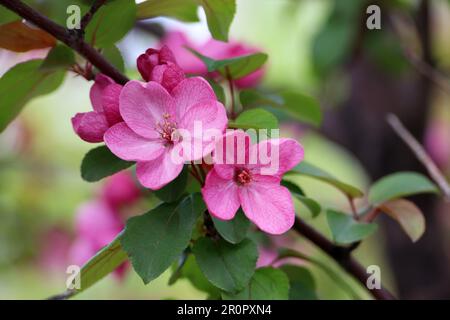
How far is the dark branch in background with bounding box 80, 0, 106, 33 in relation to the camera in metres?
0.48

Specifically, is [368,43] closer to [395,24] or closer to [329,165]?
[395,24]

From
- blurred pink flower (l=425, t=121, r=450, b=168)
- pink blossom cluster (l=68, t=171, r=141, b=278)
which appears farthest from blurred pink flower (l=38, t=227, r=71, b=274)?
blurred pink flower (l=425, t=121, r=450, b=168)

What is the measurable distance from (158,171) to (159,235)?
0.06m

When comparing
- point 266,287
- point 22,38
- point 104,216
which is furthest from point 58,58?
point 104,216

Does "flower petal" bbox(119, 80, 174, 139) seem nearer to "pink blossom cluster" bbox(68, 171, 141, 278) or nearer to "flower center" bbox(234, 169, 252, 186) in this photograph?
"flower center" bbox(234, 169, 252, 186)

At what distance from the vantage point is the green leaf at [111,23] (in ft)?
1.71

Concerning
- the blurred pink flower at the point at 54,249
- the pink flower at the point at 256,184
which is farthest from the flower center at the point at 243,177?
the blurred pink flower at the point at 54,249

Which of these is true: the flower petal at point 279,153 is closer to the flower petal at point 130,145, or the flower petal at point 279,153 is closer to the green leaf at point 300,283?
the flower petal at point 130,145

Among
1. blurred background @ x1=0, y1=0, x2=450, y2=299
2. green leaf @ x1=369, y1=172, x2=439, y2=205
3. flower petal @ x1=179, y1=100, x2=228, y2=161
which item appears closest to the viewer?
flower petal @ x1=179, y1=100, x2=228, y2=161

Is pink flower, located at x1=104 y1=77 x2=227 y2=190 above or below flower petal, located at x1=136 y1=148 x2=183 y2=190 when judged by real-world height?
above

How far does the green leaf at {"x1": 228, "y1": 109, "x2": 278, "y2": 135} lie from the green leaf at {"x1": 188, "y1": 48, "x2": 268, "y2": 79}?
0.20ft

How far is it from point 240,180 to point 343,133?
0.92 m

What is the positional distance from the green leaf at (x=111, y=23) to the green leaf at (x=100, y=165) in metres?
0.09
